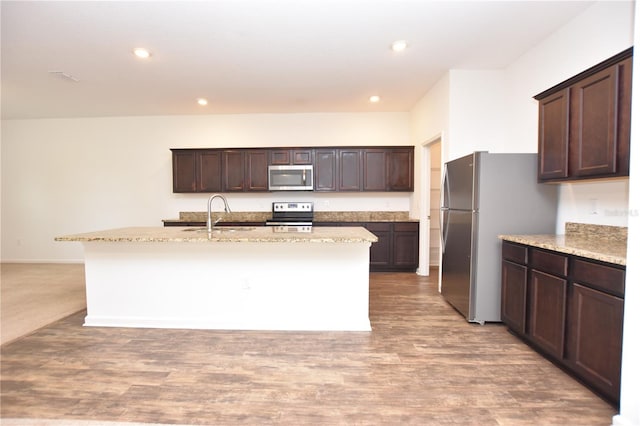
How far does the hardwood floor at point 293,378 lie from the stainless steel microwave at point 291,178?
2820 mm

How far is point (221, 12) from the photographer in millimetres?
2471

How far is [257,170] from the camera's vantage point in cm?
514

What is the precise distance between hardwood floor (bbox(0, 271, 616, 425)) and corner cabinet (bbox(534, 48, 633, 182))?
1451 mm

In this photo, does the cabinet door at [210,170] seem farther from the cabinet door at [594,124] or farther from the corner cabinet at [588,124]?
the cabinet door at [594,124]

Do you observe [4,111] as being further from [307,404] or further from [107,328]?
[307,404]

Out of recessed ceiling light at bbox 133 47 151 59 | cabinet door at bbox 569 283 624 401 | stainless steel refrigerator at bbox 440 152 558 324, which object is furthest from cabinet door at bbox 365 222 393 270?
recessed ceiling light at bbox 133 47 151 59

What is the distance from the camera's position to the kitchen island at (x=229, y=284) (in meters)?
2.78

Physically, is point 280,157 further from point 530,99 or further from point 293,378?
point 293,378

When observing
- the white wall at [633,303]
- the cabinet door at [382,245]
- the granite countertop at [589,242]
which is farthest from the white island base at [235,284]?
the cabinet door at [382,245]

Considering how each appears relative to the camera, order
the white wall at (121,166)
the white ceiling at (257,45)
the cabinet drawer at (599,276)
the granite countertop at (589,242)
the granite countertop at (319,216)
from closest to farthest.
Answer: the cabinet drawer at (599,276), the granite countertop at (589,242), the white ceiling at (257,45), the granite countertop at (319,216), the white wall at (121,166)

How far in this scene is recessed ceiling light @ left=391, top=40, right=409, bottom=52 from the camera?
115 inches

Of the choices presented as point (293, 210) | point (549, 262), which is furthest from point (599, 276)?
point (293, 210)

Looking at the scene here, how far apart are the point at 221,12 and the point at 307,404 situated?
2.98 metres

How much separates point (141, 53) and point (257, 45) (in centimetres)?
125
